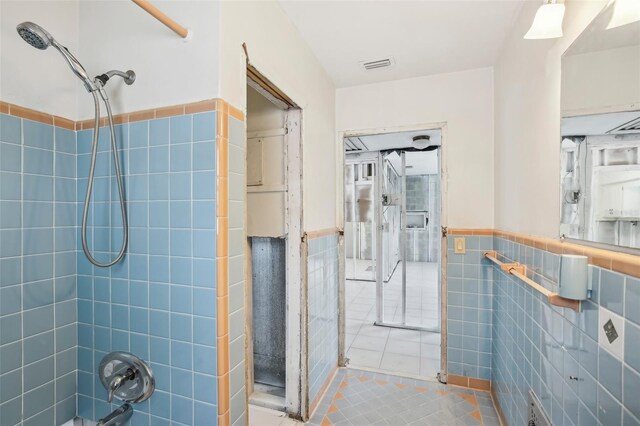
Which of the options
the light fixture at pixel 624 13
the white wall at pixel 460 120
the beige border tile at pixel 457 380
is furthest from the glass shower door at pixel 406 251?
the light fixture at pixel 624 13

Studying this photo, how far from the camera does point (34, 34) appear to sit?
92 centimetres

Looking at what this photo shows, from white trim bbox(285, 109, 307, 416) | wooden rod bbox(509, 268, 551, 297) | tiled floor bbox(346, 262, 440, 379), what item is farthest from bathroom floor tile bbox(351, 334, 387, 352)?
wooden rod bbox(509, 268, 551, 297)

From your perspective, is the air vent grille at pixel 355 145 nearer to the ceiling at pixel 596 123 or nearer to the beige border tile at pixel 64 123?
the ceiling at pixel 596 123

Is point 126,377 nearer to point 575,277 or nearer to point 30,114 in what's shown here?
point 30,114

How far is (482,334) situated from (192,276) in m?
2.11

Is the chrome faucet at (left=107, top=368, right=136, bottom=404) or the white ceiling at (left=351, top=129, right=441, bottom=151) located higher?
the white ceiling at (left=351, top=129, right=441, bottom=151)

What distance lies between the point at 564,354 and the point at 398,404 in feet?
4.20

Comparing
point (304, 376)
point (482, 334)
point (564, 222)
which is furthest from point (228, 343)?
point (482, 334)

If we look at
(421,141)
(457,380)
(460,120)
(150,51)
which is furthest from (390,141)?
(150,51)

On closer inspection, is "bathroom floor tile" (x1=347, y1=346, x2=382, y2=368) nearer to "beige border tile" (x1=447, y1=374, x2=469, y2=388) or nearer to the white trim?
"beige border tile" (x1=447, y1=374, x2=469, y2=388)

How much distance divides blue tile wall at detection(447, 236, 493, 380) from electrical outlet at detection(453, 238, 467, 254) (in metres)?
0.02

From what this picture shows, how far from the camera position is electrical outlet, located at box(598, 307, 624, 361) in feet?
2.32

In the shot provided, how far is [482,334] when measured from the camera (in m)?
2.14

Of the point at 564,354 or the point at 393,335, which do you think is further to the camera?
the point at 393,335
